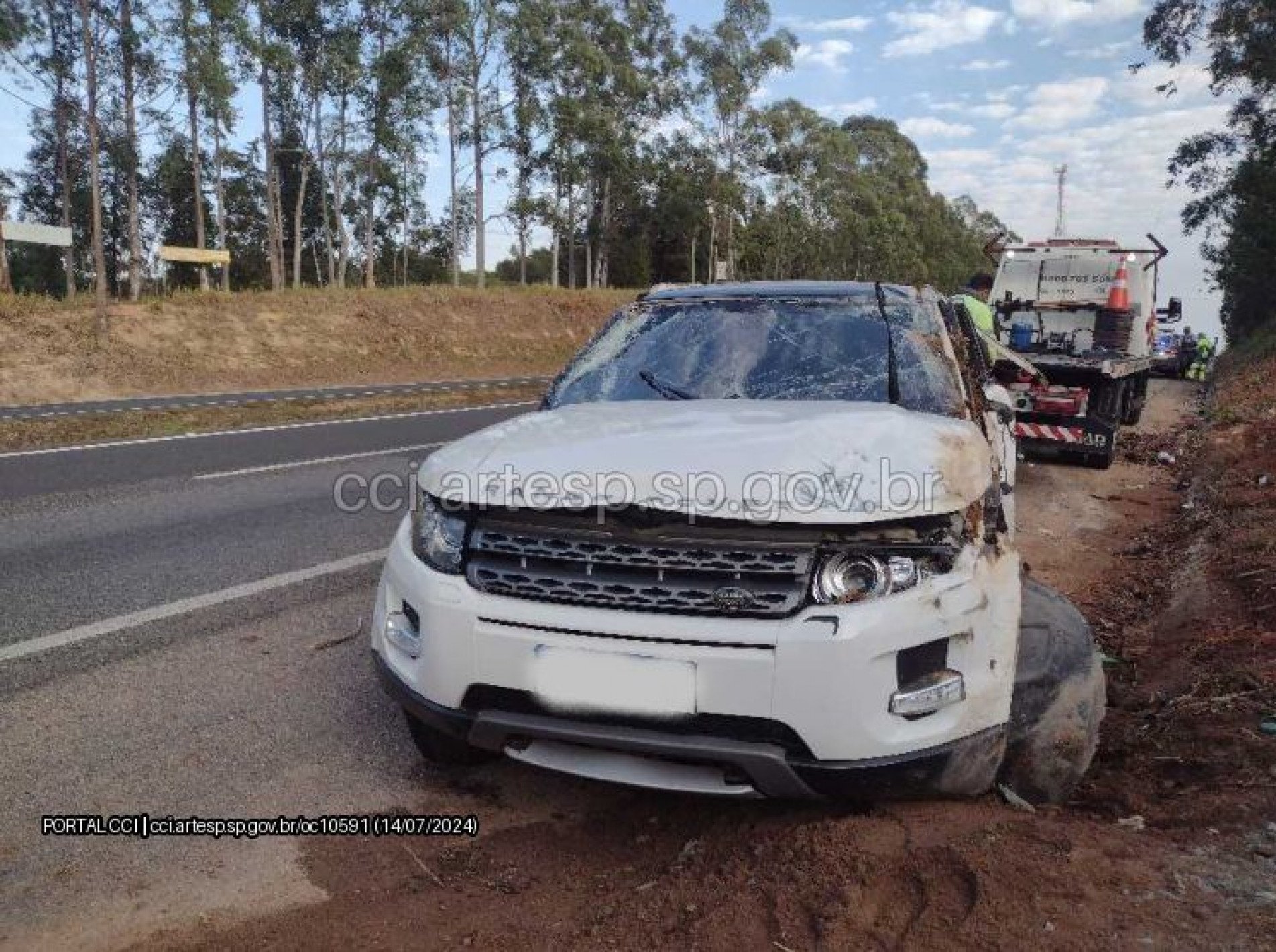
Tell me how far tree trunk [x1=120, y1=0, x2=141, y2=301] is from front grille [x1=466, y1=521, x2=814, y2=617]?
3208 centimetres

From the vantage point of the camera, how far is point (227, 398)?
65.2 ft

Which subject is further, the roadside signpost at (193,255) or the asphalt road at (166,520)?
the roadside signpost at (193,255)

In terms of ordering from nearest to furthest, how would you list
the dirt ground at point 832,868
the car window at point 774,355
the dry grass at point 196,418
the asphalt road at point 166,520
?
1. the dirt ground at point 832,868
2. the car window at point 774,355
3. the asphalt road at point 166,520
4. the dry grass at point 196,418

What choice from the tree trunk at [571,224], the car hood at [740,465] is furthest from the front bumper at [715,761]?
the tree trunk at [571,224]

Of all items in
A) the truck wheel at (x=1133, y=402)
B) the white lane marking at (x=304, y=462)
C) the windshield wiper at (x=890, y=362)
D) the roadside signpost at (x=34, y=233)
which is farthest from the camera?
the roadside signpost at (x=34, y=233)

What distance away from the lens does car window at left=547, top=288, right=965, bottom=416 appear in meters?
3.60

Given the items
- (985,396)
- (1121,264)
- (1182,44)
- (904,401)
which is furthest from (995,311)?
Result: (1182,44)

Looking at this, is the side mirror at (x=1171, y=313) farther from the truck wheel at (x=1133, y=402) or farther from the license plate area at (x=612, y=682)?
the license plate area at (x=612, y=682)

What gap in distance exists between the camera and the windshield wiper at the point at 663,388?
3.73 meters

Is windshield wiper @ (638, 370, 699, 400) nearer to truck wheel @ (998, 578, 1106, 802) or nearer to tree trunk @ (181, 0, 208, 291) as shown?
truck wheel @ (998, 578, 1106, 802)

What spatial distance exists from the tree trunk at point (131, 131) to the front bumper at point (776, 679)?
105 feet

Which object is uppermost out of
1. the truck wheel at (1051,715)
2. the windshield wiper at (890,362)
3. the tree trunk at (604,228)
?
the tree trunk at (604,228)

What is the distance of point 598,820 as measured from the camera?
2977mm

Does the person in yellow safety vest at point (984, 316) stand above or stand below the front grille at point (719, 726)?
above
